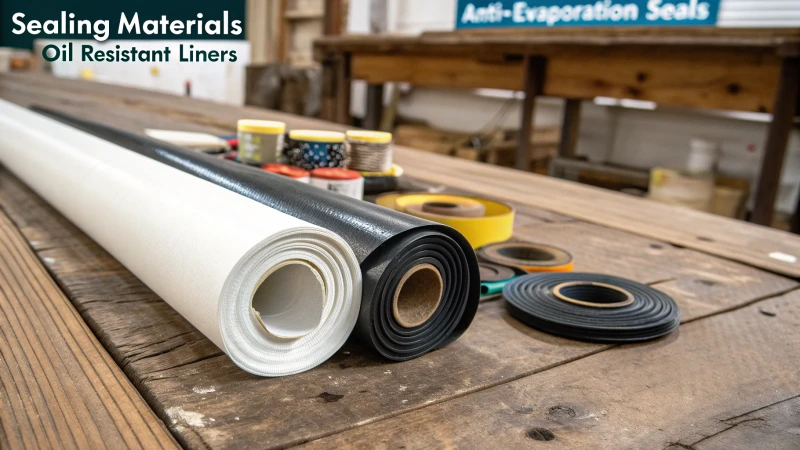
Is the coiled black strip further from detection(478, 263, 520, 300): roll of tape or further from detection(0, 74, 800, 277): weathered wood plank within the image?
detection(0, 74, 800, 277): weathered wood plank

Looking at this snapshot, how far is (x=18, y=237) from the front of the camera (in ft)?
4.59

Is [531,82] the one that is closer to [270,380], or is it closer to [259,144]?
[259,144]

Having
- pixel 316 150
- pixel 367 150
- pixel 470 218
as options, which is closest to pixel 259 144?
pixel 316 150

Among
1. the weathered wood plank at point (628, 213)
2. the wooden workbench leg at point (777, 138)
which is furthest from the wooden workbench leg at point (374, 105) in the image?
the wooden workbench leg at point (777, 138)

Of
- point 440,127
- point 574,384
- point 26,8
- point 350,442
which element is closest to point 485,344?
point 574,384

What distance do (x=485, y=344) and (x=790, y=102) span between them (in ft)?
7.81

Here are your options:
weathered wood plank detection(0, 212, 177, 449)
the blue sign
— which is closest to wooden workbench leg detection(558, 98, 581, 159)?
the blue sign

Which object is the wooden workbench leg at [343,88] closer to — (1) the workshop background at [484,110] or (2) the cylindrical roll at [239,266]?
(1) the workshop background at [484,110]

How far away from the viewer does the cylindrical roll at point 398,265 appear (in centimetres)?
91

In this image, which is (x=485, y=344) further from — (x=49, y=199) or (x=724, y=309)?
(x=49, y=199)

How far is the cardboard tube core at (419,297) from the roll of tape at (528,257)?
382mm

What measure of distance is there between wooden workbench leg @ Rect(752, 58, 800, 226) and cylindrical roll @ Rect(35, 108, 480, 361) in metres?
2.37

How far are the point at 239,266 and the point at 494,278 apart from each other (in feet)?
1.93

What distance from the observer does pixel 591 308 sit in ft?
3.65
